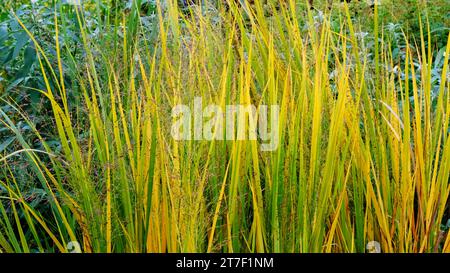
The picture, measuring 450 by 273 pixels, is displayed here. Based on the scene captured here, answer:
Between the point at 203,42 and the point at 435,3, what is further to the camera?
the point at 435,3

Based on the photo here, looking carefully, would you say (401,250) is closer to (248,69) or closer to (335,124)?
(335,124)

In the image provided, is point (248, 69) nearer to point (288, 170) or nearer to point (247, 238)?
point (288, 170)

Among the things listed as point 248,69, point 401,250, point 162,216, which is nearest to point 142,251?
point 162,216

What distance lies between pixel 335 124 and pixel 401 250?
50 centimetres

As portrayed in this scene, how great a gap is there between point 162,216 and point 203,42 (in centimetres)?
60

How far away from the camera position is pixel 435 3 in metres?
4.00

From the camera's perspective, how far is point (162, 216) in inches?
79.0

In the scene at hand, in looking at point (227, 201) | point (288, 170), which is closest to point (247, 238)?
point (227, 201)

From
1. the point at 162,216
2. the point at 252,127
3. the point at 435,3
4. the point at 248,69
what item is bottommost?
the point at 162,216

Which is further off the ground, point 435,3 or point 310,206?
point 435,3
